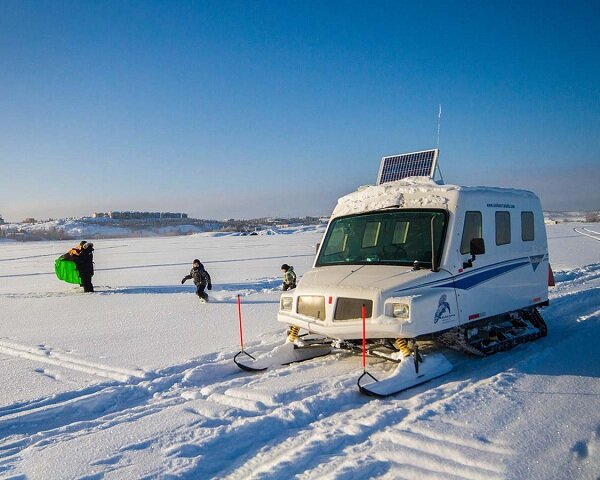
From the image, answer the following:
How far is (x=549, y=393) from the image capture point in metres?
5.09

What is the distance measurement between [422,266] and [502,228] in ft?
6.31

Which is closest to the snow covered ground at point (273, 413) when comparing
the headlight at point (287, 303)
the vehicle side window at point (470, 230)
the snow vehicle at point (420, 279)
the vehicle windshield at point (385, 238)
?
the snow vehicle at point (420, 279)

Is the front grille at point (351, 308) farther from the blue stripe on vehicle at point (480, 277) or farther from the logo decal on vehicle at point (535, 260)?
the logo decal on vehicle at point (535, 260)

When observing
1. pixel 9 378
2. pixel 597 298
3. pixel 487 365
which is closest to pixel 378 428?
pixel 487 365

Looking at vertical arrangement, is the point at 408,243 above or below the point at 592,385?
above

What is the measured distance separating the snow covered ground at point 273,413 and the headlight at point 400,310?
2.90 ft

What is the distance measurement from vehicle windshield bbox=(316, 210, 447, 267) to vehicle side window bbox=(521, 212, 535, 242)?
2.13m

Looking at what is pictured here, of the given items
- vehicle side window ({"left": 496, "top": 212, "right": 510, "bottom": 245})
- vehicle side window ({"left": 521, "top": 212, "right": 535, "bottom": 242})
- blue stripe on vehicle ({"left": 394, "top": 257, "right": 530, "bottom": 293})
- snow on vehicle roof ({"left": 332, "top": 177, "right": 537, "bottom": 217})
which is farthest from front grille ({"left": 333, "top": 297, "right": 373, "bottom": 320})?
vehicle side window ({"left": 521, "top": 212, "right": 535, "bottom": 242})

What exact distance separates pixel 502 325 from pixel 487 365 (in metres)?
1.61

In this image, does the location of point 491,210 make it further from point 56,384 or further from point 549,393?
point 56,384

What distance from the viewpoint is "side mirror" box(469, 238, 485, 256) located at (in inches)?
243

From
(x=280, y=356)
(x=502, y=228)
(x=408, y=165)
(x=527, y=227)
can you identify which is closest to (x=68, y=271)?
(x=280, y=356)

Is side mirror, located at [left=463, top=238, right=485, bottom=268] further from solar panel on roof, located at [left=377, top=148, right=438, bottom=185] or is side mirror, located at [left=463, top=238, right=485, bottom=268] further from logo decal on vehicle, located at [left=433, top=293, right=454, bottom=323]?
solar panel on roof, located at [left=377, top=148, right=438, bottom=185]

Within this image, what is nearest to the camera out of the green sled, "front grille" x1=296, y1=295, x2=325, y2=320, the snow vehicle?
A: the snow vehicle
